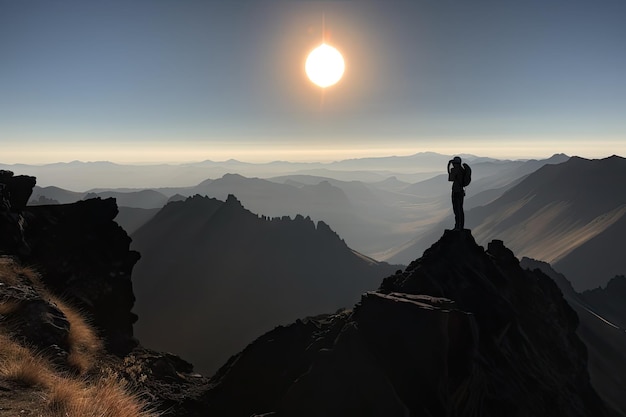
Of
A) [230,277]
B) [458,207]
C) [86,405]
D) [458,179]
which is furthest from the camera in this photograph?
[230,277]

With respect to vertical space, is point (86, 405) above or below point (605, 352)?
above

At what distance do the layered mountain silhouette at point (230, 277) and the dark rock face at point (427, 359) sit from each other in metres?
82.9

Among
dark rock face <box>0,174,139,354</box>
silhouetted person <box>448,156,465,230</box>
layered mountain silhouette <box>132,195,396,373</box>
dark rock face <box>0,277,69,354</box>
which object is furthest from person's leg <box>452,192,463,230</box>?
layered mountain silhouette <box>132,195,396,373</box>

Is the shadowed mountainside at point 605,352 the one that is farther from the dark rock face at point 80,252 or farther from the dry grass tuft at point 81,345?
the dark rock face at point 80,252

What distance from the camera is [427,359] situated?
583 inches

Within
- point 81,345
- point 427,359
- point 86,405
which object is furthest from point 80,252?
point 427,359

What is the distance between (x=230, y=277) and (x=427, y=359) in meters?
133

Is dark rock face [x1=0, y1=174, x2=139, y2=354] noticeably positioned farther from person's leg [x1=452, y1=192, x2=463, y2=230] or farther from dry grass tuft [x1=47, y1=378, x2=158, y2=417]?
person's leg [x1=452, y1=192, x2=463, y2=230]

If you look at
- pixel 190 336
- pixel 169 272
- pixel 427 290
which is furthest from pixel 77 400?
Answer: pixel 169 272

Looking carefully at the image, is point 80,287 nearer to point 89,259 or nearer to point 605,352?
point 89,259

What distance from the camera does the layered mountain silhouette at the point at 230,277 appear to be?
112812 millimetres

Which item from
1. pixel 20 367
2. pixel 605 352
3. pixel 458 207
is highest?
pixel 458 207

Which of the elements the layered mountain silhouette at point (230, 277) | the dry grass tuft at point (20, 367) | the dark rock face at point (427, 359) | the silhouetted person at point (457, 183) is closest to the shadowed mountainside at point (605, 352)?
the dark rock face at point (427, 359)

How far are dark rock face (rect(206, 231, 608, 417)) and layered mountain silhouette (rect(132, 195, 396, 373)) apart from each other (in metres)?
82.9
